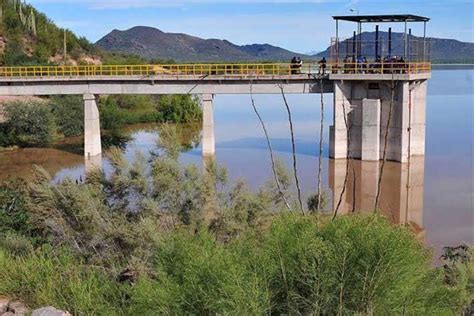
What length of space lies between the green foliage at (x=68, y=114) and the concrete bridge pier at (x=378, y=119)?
730 inches

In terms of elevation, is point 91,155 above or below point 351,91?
below

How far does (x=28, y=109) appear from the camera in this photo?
37719 millimetres

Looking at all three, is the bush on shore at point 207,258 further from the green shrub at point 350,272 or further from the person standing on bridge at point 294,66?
the person standing on bridge at point 294,66

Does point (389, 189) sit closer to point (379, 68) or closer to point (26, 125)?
point (379, 68)

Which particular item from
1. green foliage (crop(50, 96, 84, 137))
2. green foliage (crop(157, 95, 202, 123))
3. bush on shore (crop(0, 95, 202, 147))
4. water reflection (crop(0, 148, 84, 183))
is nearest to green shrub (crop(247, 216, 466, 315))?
water reflection (crop(0, 148, 84, 183))

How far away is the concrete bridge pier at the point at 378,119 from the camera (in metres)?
29.1

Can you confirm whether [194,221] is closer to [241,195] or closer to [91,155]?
[241,195]

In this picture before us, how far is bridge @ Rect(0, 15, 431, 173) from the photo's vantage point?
1150 inches

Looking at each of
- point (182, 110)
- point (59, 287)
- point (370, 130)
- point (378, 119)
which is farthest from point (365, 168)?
point (59, 287)

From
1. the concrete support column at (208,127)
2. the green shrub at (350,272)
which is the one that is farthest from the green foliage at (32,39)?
the green shrub at (350,272)

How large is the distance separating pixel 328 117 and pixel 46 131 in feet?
75.7

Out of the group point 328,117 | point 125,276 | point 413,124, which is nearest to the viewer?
point 125,276

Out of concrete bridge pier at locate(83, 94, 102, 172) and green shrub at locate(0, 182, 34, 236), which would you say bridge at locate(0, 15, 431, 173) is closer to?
concrete bridge pier at locate(83, 94, 102, 172)

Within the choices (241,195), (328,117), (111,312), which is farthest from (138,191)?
(328,117)
